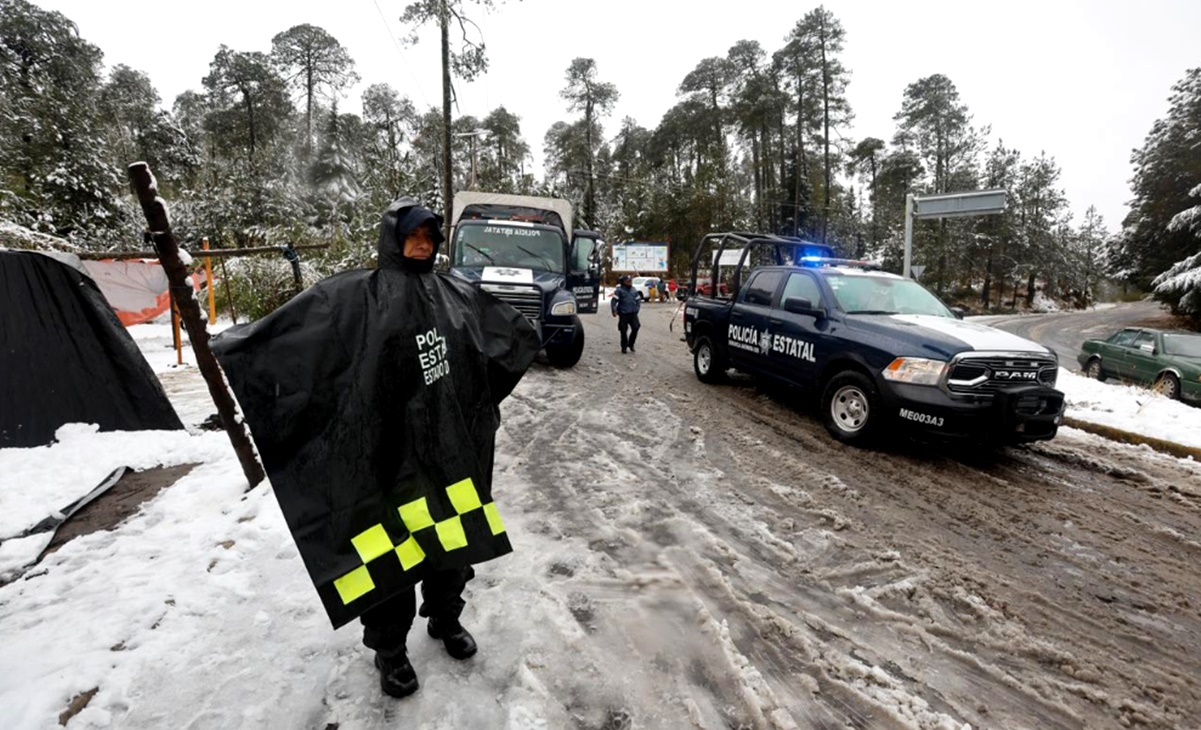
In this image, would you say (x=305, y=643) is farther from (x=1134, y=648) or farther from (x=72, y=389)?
(x=72, y=389)

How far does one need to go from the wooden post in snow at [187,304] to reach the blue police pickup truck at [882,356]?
17.9 feet

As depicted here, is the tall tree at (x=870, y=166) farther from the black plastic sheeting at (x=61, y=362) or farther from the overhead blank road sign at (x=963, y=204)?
the black plastic sheeting at (x=61, y=362)

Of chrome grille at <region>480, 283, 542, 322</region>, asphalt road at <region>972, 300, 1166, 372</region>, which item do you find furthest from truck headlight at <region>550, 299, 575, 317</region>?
asphalt road at <region>972, 300, 1166, 372</region>

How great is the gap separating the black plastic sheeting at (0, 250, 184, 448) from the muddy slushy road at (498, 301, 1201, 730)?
12.2 feet

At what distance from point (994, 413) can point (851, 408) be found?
1256mm

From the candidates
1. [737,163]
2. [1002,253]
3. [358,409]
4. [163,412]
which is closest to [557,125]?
[737,163]

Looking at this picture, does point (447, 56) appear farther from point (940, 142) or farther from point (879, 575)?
point (940, 142)

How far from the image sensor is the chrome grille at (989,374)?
4.86 metres

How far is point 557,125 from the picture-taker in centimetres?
5050

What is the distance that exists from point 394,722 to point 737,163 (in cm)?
5173

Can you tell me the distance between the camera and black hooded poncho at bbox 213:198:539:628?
1.98 m

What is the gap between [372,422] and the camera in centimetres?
207

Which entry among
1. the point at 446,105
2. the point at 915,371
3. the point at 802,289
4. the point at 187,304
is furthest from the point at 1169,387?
the point at 446,105

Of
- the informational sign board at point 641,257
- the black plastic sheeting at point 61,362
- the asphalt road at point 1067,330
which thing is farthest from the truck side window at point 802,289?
the informational sign board at point 641,257
